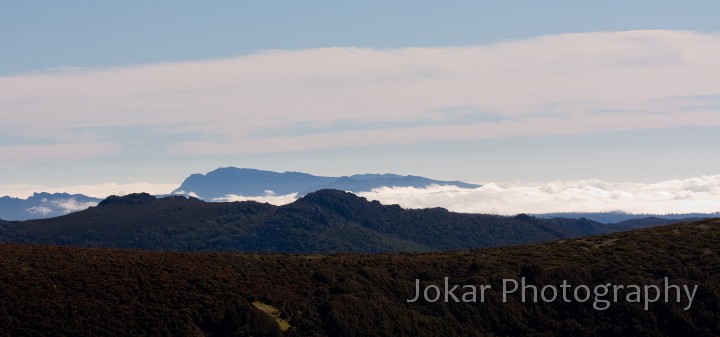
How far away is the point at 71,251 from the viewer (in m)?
104

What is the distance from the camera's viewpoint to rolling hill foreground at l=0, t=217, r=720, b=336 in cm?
8581

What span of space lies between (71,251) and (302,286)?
25622 millimetres

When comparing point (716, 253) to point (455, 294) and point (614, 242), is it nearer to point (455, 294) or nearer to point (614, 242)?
point (614, 242)

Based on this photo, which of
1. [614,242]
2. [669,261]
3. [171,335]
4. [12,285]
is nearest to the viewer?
[171,335]

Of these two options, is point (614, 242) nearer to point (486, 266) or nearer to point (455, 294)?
point (486, 266)

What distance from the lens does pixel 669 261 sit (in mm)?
111000

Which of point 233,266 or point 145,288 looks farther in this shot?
point 233,266

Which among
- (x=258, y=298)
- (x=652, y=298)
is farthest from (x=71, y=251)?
(x=652, y=298)

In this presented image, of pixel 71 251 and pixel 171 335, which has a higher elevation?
pixel 71 251

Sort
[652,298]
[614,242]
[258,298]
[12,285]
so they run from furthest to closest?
1. [614,242]
2. [652,298]
3. [258,298]
4. [12,285]

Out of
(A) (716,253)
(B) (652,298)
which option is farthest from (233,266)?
(A) (716,253)

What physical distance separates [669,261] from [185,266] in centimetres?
5544

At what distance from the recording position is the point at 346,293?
326 ft

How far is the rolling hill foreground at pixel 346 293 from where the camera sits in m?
85.8
